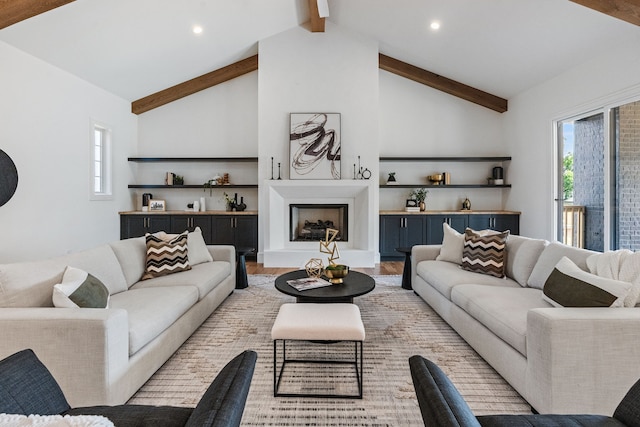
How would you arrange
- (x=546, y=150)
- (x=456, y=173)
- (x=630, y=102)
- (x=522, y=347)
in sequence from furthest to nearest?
(x=456, y=173)
(x=546, y=150)
(x=630, y=102)
(x=522, y=347)

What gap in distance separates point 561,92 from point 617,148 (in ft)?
4.01

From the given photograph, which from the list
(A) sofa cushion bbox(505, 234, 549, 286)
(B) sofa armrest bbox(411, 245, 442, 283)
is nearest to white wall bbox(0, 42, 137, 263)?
(B) sofa armrest bbox(411, 245, 442, 283)

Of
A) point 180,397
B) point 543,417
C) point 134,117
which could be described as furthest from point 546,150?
point 134,117

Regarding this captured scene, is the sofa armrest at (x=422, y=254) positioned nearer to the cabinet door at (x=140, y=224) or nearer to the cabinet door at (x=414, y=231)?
the cabinet door at (x=414, y=231)

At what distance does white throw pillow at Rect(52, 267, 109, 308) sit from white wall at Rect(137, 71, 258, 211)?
4725 millimetres

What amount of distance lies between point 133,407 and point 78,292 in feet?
3.30

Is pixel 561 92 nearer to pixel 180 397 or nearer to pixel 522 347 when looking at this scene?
pixel 522 347

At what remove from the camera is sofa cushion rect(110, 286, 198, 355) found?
2.01 m

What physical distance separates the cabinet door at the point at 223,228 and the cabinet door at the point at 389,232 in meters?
2.61

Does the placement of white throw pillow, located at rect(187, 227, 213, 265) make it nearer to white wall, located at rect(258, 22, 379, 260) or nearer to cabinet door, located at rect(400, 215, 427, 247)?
white wall, located at rect(258, 22, 379, 260)

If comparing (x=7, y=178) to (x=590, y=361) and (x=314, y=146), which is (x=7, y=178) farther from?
(x=590, y=361)

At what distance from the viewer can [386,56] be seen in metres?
6.36

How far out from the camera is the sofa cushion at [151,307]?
201 centimetres

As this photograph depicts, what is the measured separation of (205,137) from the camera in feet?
22.2
